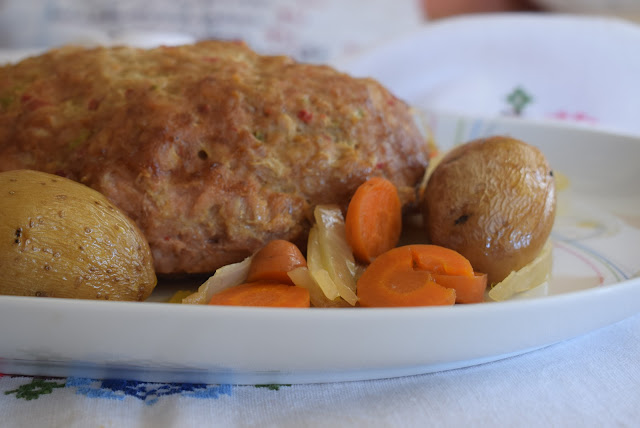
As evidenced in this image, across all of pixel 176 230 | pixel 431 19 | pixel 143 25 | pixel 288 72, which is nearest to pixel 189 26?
pixel 143 25

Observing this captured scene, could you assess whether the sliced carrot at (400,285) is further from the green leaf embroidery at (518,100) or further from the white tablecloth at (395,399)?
the green leaf embroidery at (518,100)

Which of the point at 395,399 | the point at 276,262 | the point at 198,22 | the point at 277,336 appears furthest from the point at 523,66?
the point at 277,336

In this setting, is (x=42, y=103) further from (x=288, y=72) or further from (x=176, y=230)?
(x=288, y=72)

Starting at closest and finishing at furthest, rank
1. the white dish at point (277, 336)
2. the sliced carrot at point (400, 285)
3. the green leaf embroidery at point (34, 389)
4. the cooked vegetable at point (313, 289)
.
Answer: the white dish at point (277, 336)
the green leaf embroidery at point (34, 389)
the sliced carrot at point (400, 285)
the cooked vegetable at point (313, 289)

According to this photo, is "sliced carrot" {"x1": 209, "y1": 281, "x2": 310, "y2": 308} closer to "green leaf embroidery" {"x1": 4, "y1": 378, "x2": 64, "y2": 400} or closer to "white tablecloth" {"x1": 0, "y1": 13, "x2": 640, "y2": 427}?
"white tablecloth" {"x1": 0, "y1": 13, "x2": 640, "y2": 427}

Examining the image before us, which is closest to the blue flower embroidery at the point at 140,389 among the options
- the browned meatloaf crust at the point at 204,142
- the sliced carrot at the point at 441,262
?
the browned meatloaf crust at the point at 204,142

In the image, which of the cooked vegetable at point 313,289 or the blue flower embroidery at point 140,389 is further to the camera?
the cooked vegetable at point 313,289
